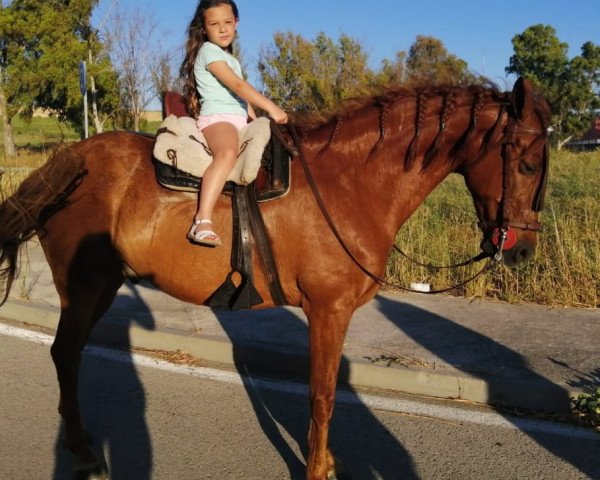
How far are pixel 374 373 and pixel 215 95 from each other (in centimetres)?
253

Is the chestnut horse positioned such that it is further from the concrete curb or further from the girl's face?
the concrete curb

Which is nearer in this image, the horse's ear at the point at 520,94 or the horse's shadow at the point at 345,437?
the horse's ear at the point at 520,94

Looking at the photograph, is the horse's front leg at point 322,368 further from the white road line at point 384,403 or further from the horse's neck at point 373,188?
the white road line at point 384,403

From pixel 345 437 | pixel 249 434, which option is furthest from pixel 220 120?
pixel 345 437

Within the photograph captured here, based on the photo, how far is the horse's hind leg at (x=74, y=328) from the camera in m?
3.33

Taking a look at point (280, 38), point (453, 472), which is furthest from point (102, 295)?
point (280, 38)

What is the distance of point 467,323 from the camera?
5656mm

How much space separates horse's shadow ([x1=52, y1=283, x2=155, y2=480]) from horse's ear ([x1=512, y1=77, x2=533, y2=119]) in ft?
9.43

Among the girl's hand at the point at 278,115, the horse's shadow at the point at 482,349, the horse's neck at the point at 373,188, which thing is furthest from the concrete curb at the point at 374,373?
the girl's hand at the point at 278,115

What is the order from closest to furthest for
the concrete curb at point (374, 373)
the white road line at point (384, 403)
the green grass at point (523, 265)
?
the white road line at point (384, 403), the concrete curb at point (374, 373), the green grass at point (523, 265)

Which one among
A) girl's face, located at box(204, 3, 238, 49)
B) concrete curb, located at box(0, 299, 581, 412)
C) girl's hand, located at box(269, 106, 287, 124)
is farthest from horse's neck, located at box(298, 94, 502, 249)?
concrete curb, located at box(0, 299, 581, 412)

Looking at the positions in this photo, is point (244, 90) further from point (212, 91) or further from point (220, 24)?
point (220, 24)

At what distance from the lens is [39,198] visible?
3.22 meters

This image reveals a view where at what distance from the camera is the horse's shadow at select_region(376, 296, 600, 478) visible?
3.36m
